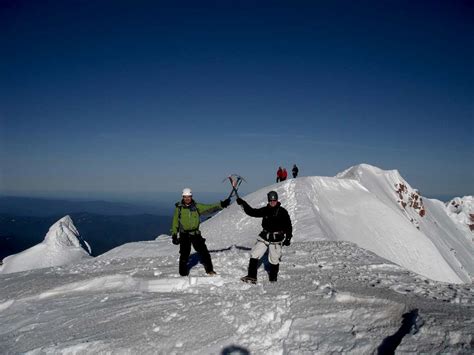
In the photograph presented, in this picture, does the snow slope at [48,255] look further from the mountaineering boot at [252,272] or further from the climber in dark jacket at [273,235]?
the climber in dark jacket at [273,235]

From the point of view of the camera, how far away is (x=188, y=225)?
10.1 m

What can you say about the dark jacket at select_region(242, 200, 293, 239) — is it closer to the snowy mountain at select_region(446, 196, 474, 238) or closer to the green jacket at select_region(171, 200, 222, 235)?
the green jacket at select_region(171, 200, 222, 235)

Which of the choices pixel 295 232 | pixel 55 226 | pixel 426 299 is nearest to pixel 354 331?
pixel 426 299

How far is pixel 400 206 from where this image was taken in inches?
2021

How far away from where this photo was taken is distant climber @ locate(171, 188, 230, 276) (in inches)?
399

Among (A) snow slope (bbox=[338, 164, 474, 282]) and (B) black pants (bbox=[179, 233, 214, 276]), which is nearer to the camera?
(B) black pants (bbox=[179, 233, 214, 276])

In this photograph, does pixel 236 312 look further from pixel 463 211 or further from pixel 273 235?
pixel 463 211

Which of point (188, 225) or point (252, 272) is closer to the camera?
point (252, 272)

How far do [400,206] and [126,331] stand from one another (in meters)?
52.6

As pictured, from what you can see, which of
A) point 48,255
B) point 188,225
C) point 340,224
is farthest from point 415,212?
point 48,255

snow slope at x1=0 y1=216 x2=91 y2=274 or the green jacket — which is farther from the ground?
the green jacket

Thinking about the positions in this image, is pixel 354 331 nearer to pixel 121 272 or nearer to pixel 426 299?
pixel 426 299

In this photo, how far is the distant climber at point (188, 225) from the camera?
1012 cm

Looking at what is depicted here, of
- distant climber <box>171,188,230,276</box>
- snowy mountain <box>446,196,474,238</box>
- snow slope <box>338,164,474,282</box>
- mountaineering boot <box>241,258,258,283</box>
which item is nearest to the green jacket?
distant climber <box>171,188,230,276</box>
